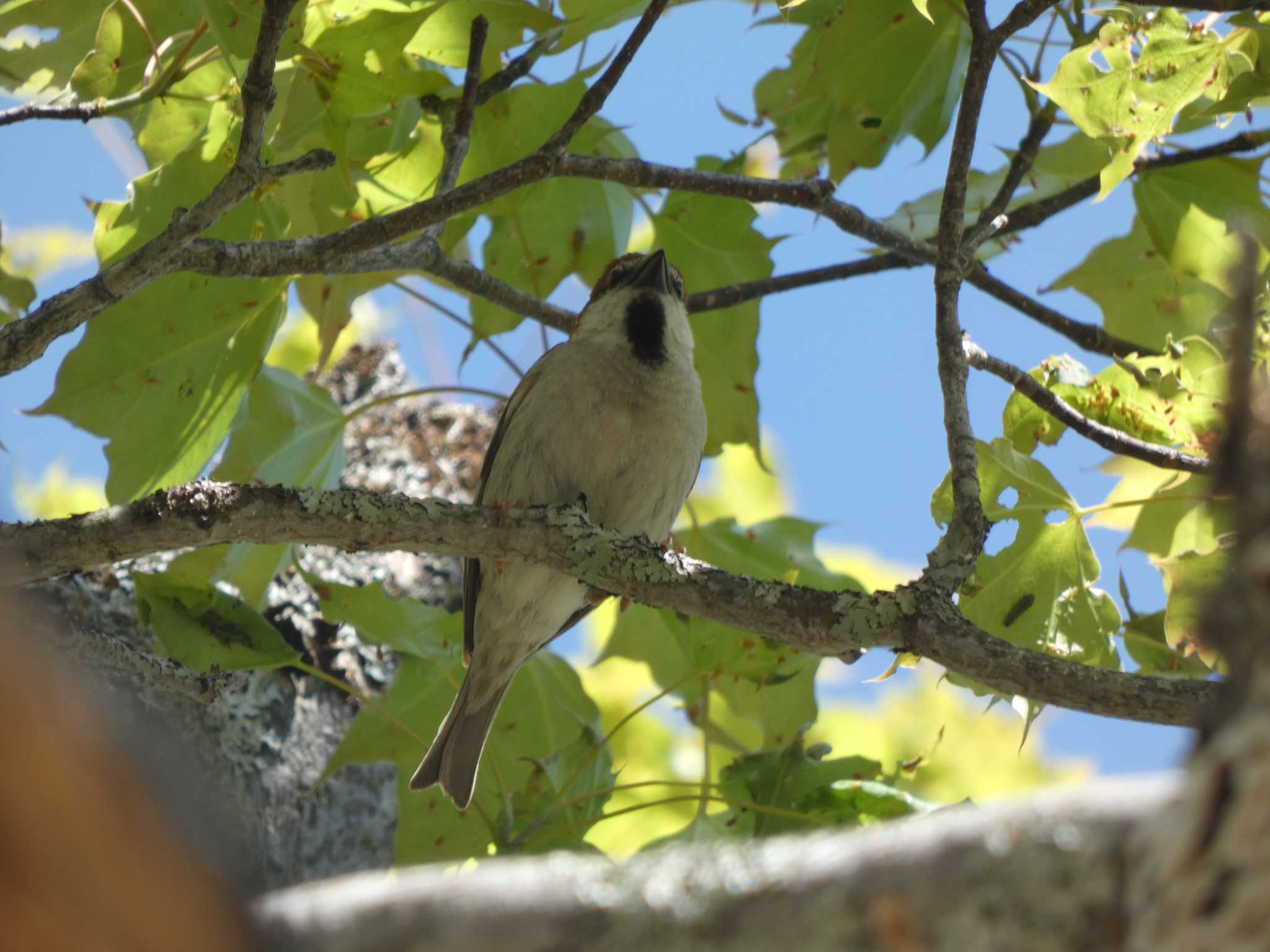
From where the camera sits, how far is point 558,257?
4.03 m

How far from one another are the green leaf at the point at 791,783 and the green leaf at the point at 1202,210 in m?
1.98

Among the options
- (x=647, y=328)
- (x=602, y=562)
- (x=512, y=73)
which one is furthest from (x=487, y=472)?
(x=602, y=562)

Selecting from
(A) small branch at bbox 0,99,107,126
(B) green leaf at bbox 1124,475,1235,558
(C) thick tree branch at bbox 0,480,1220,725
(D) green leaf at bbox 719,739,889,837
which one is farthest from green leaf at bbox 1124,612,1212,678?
(A) small branch at bbox 0,99,107,126

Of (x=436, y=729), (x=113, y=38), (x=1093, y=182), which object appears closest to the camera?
(x=113, y=38)

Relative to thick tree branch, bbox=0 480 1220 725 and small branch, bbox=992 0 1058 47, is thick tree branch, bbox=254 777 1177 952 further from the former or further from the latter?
small branch, bbox=992 0 1058 47

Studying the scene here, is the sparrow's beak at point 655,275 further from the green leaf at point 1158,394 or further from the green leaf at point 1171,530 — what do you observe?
the green leaf at point 1171,530

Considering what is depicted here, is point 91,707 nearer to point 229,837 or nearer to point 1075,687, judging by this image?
point 229,837

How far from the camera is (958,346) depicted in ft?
9.84

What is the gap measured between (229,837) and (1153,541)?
3.55m

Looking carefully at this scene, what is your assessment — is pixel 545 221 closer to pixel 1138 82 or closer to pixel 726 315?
pixel 726 315

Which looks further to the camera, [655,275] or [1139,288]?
[655,275]

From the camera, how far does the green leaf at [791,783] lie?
3246mm

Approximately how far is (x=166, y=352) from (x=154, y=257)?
2.79 feet

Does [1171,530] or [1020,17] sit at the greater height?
[1020,17]
